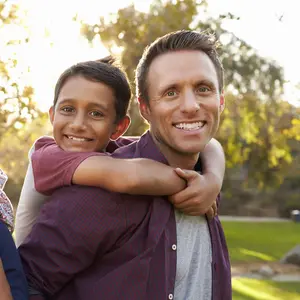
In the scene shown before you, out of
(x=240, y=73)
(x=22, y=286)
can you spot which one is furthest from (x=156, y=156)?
(x=240, y=73)

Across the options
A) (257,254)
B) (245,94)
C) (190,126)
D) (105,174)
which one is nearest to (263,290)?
(257,254)

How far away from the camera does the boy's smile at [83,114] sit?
2330mm

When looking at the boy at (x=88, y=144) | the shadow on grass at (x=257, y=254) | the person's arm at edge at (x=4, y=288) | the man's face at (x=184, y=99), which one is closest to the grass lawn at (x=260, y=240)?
the shadow on grass at (x=257, y=254)

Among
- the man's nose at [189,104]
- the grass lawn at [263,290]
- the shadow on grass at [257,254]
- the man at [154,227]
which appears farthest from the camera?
the shadow on grass at [257,254]

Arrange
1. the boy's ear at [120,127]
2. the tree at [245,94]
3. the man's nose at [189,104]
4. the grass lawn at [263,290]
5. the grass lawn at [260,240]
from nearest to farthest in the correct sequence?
the man's nose at [189,104]
the boy's ear at [120,127]
the grass lawn at [263,290]
the tree at [245,94]
the grass lawn at [260,240]

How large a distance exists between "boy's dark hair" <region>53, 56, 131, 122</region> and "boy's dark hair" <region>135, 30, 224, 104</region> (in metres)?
0.08

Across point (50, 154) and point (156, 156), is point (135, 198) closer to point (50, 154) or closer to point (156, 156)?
point (156, 156)

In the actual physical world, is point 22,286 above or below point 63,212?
below

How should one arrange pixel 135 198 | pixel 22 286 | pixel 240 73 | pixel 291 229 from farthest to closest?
pixel 291 229 < pixel 240 73 < pixel 135 198 < pixel 22 286

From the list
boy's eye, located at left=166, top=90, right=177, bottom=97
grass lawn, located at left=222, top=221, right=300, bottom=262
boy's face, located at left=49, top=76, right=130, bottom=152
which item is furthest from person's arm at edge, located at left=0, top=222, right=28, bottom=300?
grass lawn, located at left=222, top=221, right=300, bottom=262

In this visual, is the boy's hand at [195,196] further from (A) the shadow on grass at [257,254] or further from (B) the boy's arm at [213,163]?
(A) the shadow on grass at [257,254]

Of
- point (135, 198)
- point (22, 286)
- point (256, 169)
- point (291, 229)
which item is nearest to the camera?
point (22, 286)

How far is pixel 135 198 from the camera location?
2152 millimetres

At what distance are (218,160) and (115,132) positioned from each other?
0.44 meters
